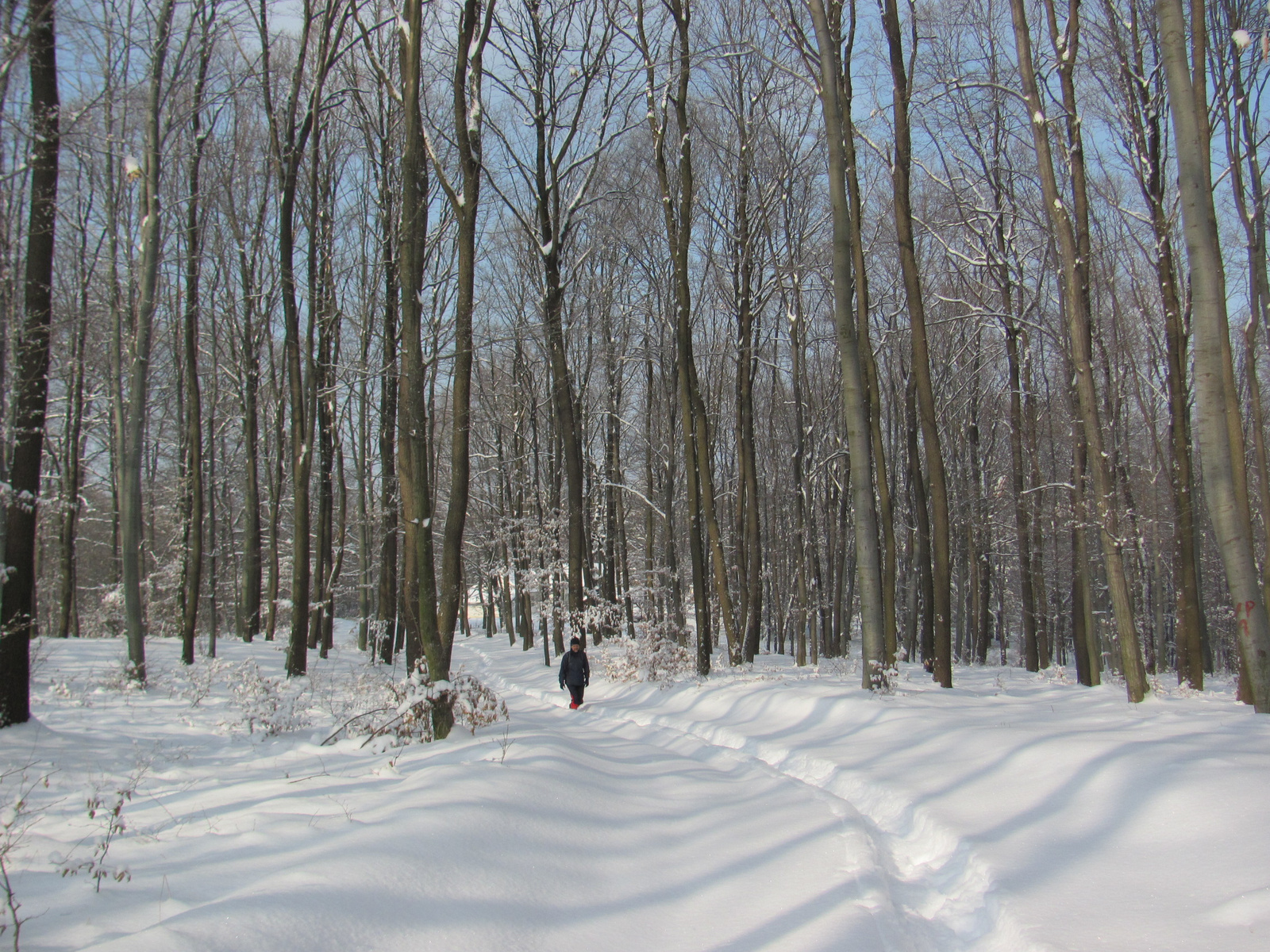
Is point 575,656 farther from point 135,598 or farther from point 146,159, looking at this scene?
point 146,159

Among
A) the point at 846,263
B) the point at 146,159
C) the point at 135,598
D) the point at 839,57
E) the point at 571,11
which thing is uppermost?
the point at 571,11

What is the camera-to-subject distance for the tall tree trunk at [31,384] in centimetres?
768

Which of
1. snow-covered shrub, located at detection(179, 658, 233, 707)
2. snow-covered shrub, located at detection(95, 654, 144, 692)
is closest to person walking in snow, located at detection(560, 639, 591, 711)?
snow-covered shrub, located at detection(179, 658, 233, 707)

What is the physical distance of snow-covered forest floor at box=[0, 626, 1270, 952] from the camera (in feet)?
11.1

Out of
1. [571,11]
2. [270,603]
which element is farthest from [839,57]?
[270,603]

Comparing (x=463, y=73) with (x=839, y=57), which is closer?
(x=463, y=73)

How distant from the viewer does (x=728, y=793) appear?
6562 mm

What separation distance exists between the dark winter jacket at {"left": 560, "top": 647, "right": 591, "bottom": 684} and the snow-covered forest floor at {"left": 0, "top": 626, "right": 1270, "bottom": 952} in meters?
4.60

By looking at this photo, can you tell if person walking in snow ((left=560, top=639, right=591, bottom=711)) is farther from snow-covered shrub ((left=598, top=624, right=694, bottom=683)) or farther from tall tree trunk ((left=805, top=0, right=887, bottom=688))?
tall tree trunk ((left=805, top=0, right=887, bottom=688))

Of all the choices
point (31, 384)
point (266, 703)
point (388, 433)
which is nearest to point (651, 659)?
point (266, 703)

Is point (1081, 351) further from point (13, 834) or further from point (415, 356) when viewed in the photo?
point (13, 834)

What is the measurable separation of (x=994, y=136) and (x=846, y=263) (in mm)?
11021

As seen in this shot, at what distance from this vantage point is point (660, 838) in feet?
17.1

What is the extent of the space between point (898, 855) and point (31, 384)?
992 cm
